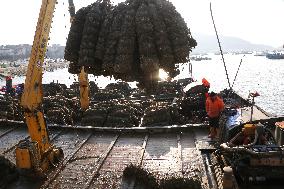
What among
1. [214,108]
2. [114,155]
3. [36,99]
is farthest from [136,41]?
[214,108]

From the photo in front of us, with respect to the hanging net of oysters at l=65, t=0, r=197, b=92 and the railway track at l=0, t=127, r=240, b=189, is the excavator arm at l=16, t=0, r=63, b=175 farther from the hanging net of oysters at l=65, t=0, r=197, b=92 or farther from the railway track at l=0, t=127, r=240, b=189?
the hanging net of oysters at l=65, t=0, r=197, b=92

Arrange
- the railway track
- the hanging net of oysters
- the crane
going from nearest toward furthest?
the hanging net of oysters, the crane, the railway track

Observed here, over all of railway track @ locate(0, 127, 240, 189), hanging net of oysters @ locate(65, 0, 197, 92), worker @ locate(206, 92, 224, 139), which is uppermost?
hanging net of oysters @ locate(65, 0, 197, 92)

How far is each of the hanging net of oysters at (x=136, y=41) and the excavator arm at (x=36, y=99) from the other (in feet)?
7.30

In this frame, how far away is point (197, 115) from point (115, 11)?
33.8 feet

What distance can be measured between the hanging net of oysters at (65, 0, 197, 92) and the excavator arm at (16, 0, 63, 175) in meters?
2.23

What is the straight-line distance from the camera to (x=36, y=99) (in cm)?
977

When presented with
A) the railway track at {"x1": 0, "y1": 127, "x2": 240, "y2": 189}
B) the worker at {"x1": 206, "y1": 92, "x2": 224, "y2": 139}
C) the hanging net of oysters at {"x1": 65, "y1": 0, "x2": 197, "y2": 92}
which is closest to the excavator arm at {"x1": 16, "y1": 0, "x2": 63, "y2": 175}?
the railway track at {"x1": 0, "y1": 127, "x2": 240, "y2": 189}

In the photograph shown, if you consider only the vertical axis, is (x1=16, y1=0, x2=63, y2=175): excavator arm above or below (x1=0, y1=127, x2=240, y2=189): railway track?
above

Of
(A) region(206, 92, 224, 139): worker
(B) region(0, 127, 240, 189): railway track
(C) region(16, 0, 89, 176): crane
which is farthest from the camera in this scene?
(A) region(206, 92, 224, 139): worker

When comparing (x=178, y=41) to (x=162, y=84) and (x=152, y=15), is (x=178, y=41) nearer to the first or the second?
(x=152, y=15)

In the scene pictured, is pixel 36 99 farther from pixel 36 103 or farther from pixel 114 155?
pixel 114 155

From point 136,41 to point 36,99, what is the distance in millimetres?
4126

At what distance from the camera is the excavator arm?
9.29 metres
